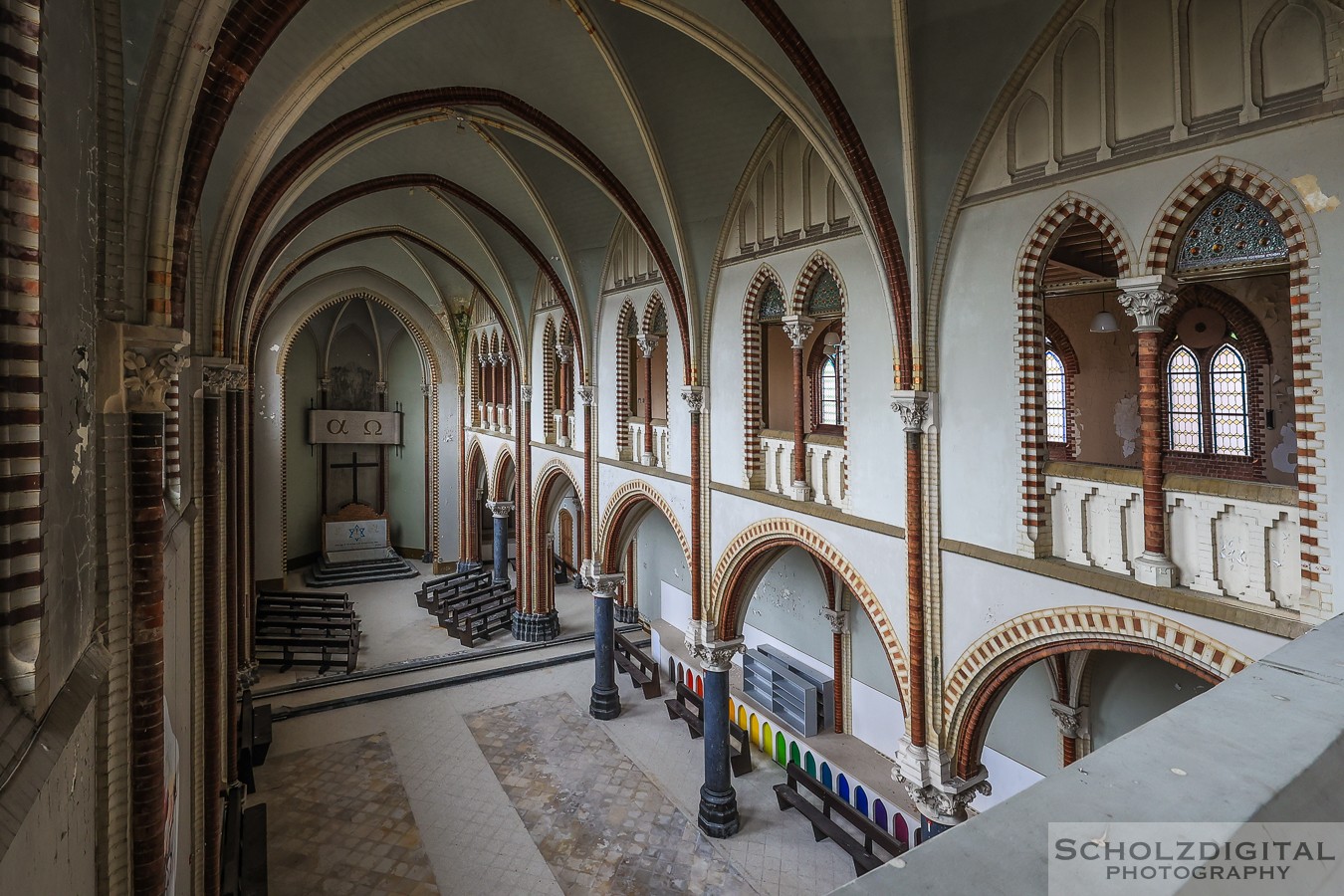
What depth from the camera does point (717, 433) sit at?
11.3 m

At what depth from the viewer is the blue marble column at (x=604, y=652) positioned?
1409 cm

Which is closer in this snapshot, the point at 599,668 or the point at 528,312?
the point at 599,668

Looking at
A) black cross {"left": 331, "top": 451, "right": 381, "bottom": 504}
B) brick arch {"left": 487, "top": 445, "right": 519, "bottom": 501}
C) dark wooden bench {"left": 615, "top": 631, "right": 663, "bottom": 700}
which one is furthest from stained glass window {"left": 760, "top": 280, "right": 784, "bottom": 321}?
black cross {"left": 331, "top": 451, "right": 381, "bottom": 504}

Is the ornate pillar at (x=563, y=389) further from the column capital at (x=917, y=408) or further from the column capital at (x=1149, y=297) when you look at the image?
the column capital at (x=1149, y=297)

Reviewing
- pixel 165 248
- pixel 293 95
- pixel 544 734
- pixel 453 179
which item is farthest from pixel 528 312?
pixel 165 248

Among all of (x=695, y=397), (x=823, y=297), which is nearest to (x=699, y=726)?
(x=695, y=397)

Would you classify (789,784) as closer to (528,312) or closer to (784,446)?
(784,446)

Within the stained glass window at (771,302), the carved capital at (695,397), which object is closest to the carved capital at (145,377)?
the stained glass window at (771,302)

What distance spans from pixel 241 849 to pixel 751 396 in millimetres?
8431

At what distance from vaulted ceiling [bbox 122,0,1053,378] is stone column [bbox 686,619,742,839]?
14.5 ft

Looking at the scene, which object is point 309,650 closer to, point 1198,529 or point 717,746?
point 717,746

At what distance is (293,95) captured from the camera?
6066 mm

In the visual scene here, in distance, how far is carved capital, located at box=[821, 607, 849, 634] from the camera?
12.8 m

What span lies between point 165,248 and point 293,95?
2.89 metres
